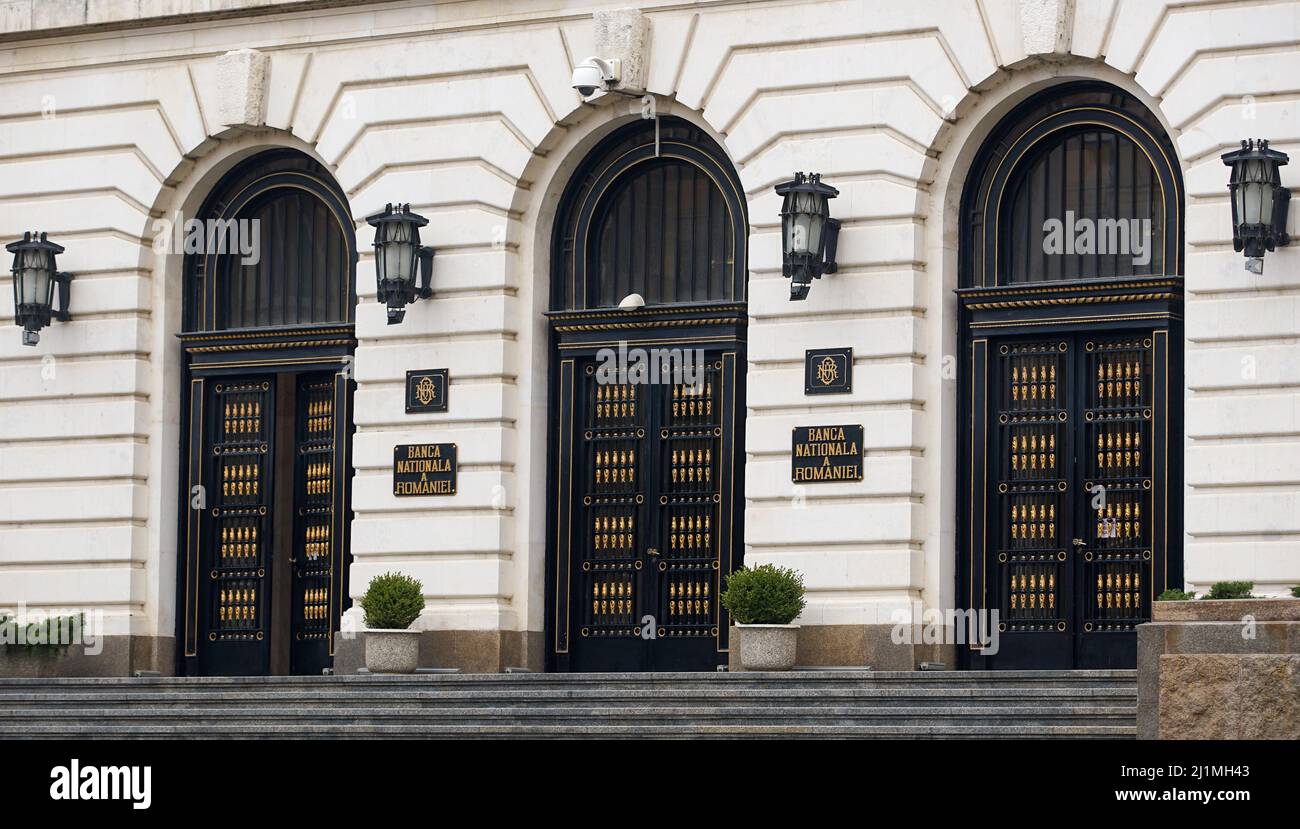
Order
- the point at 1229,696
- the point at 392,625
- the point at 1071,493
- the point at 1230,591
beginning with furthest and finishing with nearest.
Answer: the point at 392,625, the point at 1071,493, the point at 1230,591, the point at 1229,696

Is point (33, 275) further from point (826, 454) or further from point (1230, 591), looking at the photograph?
point (1230, 591)

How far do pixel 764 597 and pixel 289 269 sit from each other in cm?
859

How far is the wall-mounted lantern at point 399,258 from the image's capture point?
3141 centimetres

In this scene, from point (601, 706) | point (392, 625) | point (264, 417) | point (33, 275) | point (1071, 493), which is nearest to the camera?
point (601, 706)

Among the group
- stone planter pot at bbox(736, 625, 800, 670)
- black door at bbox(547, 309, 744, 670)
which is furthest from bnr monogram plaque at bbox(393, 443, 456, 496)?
stone planter pot at bbox(736, 625, 800, 670)

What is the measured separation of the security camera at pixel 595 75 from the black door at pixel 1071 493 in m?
5.24

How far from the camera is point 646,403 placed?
31.2 metres

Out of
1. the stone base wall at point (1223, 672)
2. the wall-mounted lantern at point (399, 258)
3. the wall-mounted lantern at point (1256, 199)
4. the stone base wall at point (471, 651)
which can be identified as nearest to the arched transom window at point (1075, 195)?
the wall-mounted lantern at point (1256, 199)

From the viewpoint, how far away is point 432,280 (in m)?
31.9

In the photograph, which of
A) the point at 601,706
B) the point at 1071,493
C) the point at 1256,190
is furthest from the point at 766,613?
the point at 1256,190

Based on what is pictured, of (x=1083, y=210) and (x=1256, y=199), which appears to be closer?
(x=1256, y=199)

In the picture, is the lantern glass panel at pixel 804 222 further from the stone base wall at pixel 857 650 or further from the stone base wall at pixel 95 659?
the stone base wall at pixel 95 659

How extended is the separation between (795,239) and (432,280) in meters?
5.05

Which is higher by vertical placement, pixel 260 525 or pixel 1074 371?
pixel 1074 371
